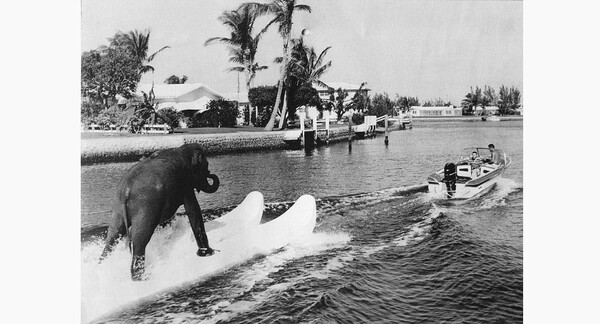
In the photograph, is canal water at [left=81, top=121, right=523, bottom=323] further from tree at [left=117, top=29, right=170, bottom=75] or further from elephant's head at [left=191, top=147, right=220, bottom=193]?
tree at [left=117, top=29, right=170, bottom=75]

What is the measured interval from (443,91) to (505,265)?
1218mm

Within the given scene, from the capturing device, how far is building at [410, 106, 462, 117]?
4.43 metres

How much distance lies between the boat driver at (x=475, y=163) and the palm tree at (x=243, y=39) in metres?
1.53

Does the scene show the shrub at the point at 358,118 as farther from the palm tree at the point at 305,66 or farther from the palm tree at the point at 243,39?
the palm tree at the point at 243,39

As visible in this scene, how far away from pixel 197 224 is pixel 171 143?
1.72 feet

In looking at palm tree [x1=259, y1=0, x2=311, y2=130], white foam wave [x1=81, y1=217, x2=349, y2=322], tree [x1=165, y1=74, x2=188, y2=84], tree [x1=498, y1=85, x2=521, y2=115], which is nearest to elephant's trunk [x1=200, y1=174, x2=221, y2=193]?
white foam wave [x1=81, y1=217, x2=349, y2=322]

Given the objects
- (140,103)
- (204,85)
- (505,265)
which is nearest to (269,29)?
(204,85)

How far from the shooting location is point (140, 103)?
3.98 meters

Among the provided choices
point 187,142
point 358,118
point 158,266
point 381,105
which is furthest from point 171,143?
point 381,105

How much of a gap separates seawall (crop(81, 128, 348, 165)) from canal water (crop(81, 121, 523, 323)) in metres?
0.06

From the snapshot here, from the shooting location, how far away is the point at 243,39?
3990 millimetres

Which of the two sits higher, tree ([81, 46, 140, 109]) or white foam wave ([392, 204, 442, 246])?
tree ([81, 46, 140, 109])

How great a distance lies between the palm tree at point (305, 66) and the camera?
4.11 meters

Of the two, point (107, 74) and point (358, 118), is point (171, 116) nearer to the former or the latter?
point (107, 74)
